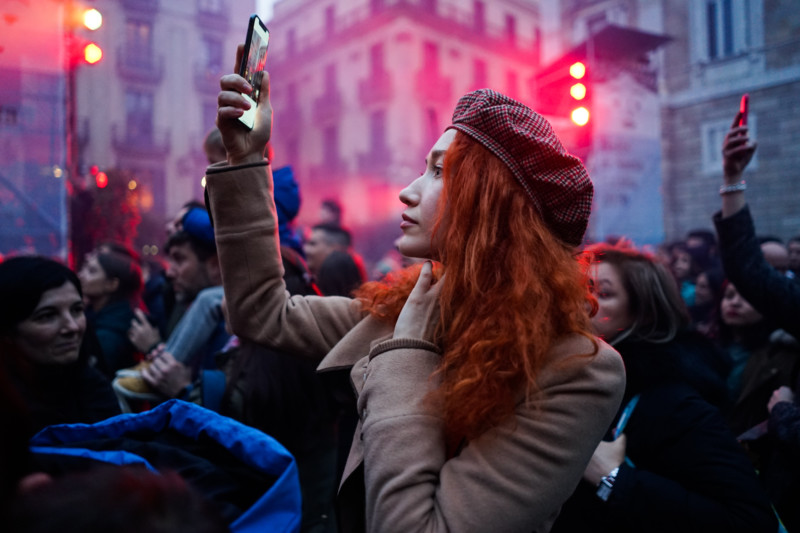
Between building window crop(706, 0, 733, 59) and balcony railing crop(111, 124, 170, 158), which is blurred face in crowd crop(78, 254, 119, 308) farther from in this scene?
balcony railing crop(111, 124, 170, 158)

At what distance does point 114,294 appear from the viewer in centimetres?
431

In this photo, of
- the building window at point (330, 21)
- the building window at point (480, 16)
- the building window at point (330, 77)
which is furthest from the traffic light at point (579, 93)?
the building window at point (330, 21)

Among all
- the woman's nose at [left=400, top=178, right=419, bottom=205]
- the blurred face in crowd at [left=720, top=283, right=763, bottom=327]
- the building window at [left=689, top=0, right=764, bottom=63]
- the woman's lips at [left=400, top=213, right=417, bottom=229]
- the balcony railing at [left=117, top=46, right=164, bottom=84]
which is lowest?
the blurred face in crowd at [left=720, top=283, right=763, bottom=327]

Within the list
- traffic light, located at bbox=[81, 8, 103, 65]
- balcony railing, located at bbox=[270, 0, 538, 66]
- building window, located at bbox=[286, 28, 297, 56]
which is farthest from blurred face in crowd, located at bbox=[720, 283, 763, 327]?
building window, located at bbox=[286, 28, 297, 56]

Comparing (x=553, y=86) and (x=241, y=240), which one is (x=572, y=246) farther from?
(x=553, y=86)

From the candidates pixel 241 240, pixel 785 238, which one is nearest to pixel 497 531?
pixel 241 240

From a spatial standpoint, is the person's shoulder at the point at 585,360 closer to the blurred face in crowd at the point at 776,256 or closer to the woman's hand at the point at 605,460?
the woman's hand at the point at 605,460

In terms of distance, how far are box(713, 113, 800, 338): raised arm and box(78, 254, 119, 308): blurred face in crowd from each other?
4011mm

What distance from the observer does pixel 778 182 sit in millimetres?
8500

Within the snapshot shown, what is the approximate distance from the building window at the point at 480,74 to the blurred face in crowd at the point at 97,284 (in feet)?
62.9

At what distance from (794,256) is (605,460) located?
5.25m

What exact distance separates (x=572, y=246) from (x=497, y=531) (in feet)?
2.45

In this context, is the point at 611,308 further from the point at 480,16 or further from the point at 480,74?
the point at 480,16

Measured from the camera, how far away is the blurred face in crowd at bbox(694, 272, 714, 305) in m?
5.30
